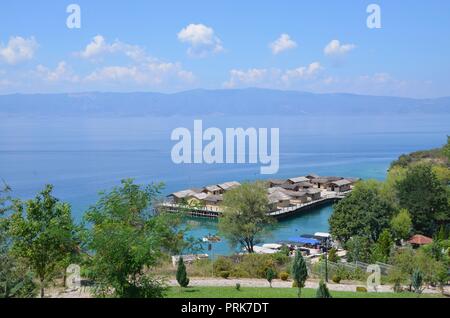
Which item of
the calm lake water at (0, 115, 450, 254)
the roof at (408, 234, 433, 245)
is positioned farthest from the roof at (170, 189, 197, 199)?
the roof at (408, 234, 433, 245)

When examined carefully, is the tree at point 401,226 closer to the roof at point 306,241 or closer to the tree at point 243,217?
the roof at point 306,241

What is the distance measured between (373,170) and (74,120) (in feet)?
264

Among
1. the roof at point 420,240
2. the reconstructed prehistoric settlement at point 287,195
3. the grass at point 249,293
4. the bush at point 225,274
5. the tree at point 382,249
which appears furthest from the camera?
the reconstructed prehistoric settlement at point 287,195

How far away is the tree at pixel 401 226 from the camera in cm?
1563

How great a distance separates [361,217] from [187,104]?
96669mm

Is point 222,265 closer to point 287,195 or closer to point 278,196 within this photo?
point 278,196

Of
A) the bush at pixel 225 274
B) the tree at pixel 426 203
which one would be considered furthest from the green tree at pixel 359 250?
the bush at pixel 225 274

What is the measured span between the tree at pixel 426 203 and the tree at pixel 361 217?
1880mm

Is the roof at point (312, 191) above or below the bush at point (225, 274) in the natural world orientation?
below

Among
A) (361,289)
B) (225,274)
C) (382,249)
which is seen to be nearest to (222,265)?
(225,274)

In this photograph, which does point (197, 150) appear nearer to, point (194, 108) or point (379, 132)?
point (194, 108)

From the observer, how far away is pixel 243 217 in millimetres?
16328
